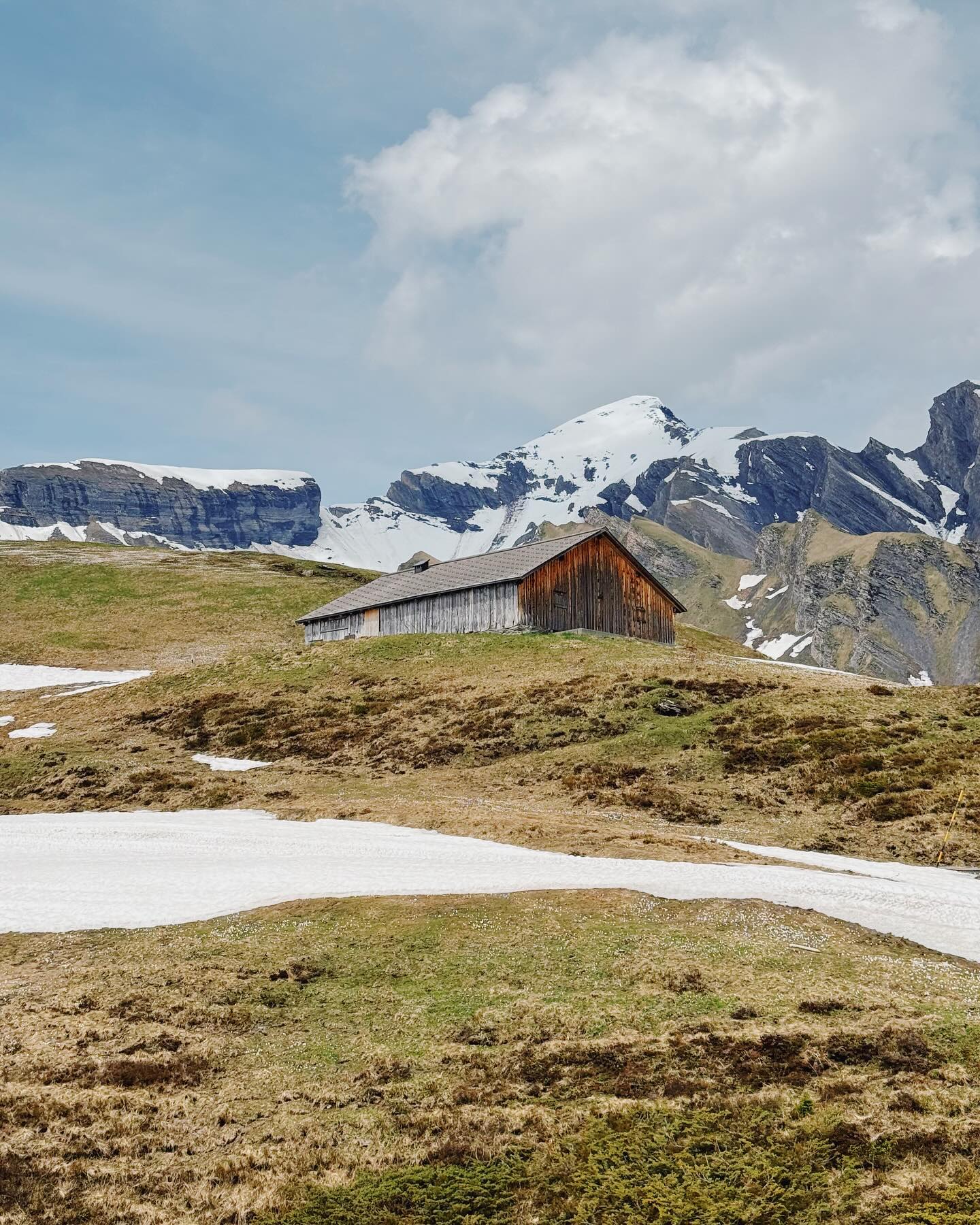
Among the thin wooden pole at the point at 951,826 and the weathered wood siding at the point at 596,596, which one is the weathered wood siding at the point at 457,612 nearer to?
the weathered wood siding at the point at 596,596

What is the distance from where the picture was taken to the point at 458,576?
75.9 meters

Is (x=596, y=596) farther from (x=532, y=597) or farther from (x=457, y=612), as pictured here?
(x=457, y=612)

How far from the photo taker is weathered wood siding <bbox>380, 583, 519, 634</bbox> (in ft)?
228

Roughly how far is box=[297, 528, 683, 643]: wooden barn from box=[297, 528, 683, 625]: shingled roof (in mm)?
126

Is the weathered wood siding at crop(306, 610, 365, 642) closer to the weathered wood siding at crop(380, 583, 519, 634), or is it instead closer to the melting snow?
the weathered wood siding at crop(380, 583, 519, 634)

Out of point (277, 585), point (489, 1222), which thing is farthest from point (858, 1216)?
point (277, 585)

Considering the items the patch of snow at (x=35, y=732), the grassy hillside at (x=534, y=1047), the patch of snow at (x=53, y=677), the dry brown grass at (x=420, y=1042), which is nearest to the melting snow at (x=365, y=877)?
the grassy hillside at (x=534, y=1047)

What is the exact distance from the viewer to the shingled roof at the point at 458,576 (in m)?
70.9

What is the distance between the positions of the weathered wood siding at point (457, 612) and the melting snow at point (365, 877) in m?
39.2

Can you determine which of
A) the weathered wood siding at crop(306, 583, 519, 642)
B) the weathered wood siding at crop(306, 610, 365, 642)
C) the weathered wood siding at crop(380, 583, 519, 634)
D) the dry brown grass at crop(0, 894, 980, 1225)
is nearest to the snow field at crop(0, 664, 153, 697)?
the weathered wood siding at crop(306, 610, 365, 642)

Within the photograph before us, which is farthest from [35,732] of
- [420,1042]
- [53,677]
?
[420,1042]

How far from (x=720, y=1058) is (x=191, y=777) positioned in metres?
35.1

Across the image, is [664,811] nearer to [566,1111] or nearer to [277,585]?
[566,1111]

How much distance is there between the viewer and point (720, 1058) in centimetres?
1235
